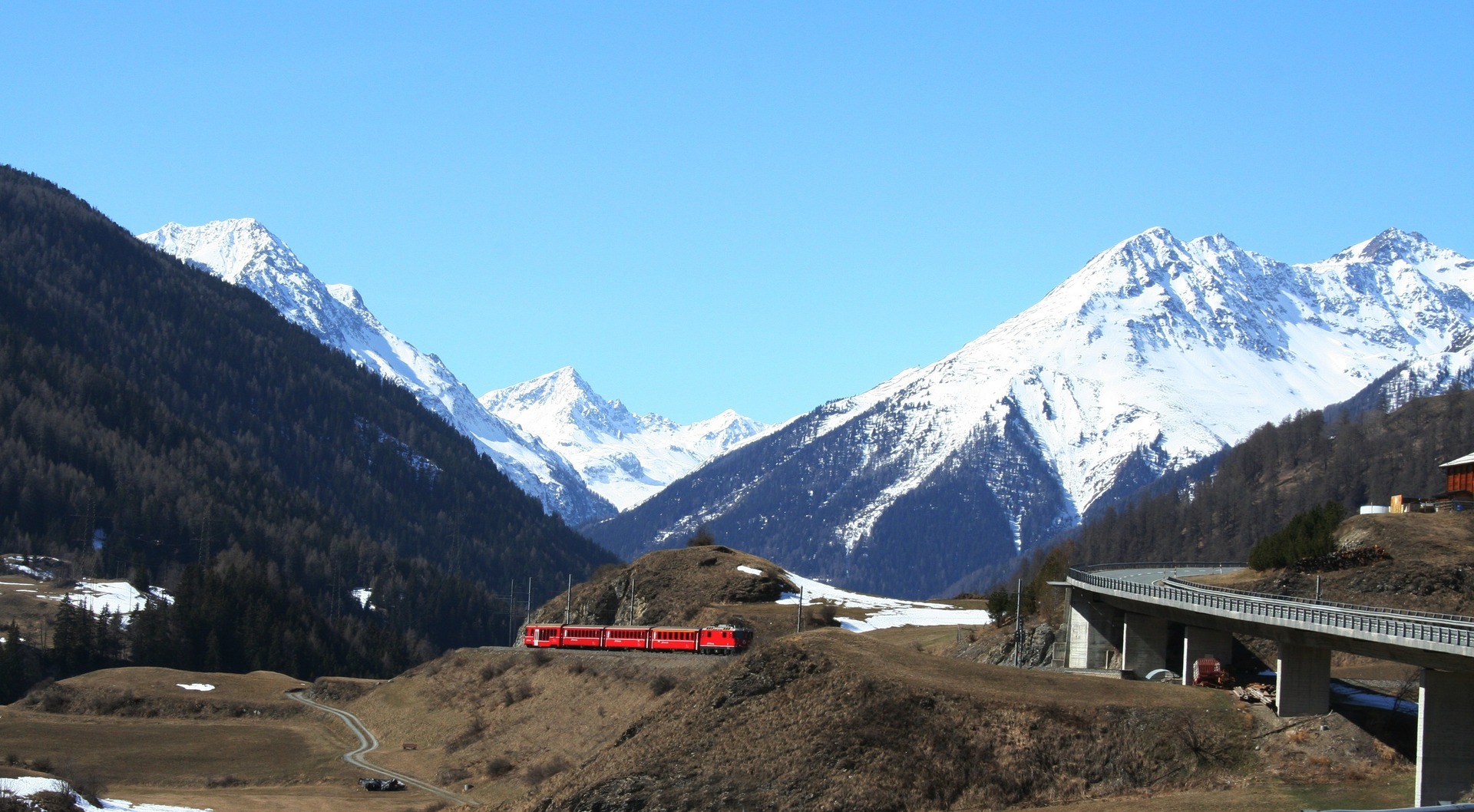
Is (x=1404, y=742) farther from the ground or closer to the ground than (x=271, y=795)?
farther from the ground

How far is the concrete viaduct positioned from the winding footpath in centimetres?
3498

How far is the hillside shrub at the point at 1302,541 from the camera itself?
3472 inches

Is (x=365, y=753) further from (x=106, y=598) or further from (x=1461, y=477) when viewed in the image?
(x=106, y=598)

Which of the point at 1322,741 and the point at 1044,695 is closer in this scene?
the point at 1322,741

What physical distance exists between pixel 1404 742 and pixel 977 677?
17.2 m

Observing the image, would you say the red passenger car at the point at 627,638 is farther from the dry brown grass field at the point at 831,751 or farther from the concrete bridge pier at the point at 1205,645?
the concrete bridge pier at the point at 1205,645

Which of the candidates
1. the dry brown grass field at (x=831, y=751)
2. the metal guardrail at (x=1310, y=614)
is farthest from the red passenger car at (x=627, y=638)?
the metal guardrail at (x=1310, y=614)

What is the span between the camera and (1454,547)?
85812 mm

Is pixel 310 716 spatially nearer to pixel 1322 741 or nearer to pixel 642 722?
pixel 642 722

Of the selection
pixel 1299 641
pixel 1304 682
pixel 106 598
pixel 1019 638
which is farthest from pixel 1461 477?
pixel 106 598

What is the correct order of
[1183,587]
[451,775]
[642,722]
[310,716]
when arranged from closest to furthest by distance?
[642,722]
[1183,587]
[451,775]
[310,716]

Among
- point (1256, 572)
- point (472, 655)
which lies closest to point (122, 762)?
point (472, 655)

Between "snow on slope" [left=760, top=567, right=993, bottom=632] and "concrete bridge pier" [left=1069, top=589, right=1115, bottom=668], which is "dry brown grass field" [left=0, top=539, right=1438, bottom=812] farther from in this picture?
"snow on slope" [left=760, top=567, right=993, bottom=632]

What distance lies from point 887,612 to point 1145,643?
175ft
